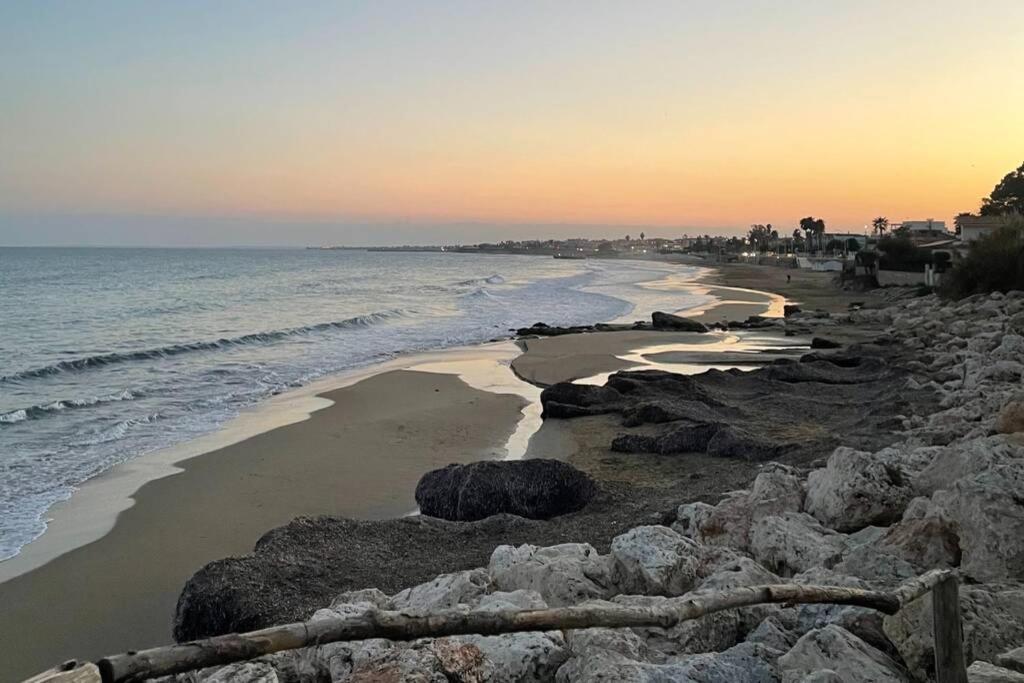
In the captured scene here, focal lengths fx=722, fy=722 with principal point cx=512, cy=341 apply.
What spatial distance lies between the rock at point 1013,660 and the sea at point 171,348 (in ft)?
30.4

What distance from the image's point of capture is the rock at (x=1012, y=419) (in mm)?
6766

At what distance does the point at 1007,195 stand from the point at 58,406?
76329 millimetres

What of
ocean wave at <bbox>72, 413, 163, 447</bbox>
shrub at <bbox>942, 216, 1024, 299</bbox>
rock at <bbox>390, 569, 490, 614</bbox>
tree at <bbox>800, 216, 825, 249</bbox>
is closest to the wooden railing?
rock at <bbox>390, 569, 490, 614</bbox>

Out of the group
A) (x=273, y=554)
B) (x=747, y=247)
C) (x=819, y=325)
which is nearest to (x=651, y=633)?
(x=273, y=554)

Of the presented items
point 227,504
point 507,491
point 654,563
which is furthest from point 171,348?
point 654,563

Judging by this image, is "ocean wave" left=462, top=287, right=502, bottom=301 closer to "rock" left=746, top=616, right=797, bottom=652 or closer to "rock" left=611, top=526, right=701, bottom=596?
"rock" left=611, top=526, right=701, bottom=596

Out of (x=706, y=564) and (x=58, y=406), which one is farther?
(x=58, y=406)

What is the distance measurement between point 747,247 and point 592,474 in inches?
5967

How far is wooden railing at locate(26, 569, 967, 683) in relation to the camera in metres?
2.31

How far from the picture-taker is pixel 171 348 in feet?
81.2

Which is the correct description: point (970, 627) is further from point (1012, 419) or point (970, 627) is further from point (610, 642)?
point (1012, 419)

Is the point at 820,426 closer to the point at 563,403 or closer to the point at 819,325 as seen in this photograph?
the point at 563,403

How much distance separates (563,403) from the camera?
1436 cm

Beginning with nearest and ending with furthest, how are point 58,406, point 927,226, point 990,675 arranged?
point 990,675, point 58,406, point 927,226
